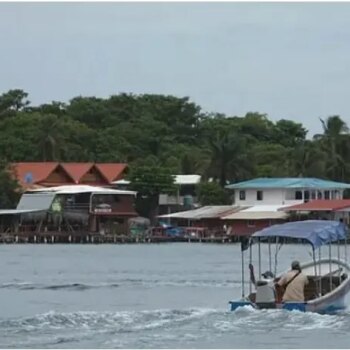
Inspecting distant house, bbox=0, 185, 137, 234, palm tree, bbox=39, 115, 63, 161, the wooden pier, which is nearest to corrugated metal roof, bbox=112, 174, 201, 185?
distant house, bbox=0, 185, 137, 234

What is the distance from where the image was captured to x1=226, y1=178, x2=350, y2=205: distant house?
315 feet

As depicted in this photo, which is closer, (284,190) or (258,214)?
(258,214)

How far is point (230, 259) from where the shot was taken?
66938 millimetres

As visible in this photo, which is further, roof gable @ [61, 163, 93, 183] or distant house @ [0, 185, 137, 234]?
roof gable @ [61, 163, 93, 183]

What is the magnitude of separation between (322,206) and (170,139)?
26562mm

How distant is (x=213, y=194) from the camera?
99.8 meters

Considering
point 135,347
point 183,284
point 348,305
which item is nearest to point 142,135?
point 183,284

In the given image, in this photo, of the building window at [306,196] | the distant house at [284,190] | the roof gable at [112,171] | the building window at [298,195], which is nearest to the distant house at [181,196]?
the roof gable at [112,171]

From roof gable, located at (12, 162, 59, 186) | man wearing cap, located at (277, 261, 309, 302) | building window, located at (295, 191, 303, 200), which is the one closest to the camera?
man wearing cap, located at (277, 261, 309, 302)

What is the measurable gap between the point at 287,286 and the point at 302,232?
1.71 m

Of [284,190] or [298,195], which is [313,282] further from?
[298,195]

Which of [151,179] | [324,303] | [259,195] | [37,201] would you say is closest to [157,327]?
[324,303]

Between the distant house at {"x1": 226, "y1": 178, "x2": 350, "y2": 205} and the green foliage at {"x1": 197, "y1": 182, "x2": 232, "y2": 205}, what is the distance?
140 cm

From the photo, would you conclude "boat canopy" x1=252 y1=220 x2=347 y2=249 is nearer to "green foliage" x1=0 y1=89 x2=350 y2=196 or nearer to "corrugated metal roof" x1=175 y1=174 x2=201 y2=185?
"green foliage" x1=0 y1=89 x2=350 y2=196
